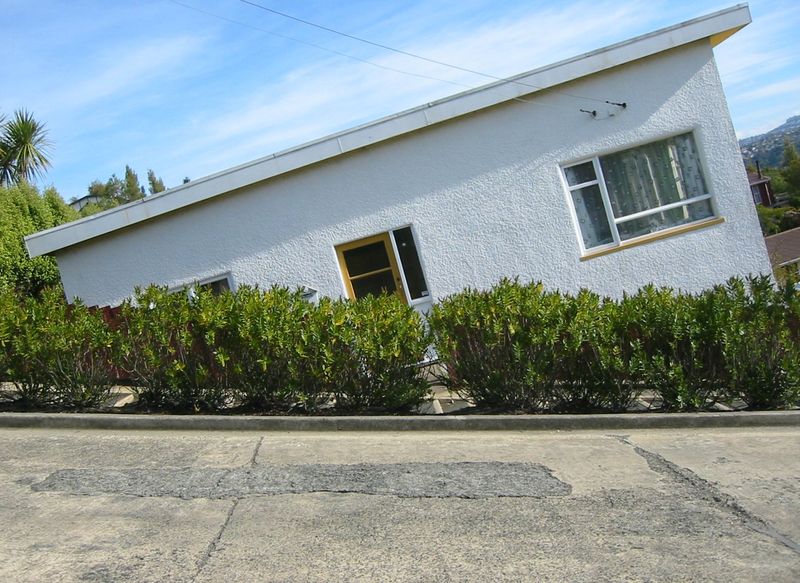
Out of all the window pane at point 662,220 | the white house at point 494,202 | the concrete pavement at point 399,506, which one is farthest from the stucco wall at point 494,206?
the concrete pavement at point 399,506

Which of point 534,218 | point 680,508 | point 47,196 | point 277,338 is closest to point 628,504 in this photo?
point 680,508

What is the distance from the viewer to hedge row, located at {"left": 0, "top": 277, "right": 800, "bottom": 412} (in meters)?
7.43

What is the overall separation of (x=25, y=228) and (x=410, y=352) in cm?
1799

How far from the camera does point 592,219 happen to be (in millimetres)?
11297

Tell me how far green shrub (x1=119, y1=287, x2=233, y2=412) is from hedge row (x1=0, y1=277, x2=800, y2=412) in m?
0.01

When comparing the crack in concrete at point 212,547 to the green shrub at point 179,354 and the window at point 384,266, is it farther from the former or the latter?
the window at point 384,266

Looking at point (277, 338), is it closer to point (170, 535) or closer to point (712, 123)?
Answer: point (170, 535)

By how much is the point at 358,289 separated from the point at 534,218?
264 centimetres

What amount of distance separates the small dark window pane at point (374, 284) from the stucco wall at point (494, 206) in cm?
39

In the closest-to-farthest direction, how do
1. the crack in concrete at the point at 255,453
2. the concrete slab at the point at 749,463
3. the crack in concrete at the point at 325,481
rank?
the concrete slab at the point at 749,463
the crack in concrete at the point at 325,481
the crack in concrete at the point at 255,453

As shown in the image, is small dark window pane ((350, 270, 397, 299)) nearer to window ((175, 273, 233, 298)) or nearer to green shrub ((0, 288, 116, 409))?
window ((175, 273, 233, 298))

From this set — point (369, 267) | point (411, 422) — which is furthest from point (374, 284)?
point (411, 422)

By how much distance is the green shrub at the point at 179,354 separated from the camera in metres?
7.51

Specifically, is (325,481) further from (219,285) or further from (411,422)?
(219,285)
